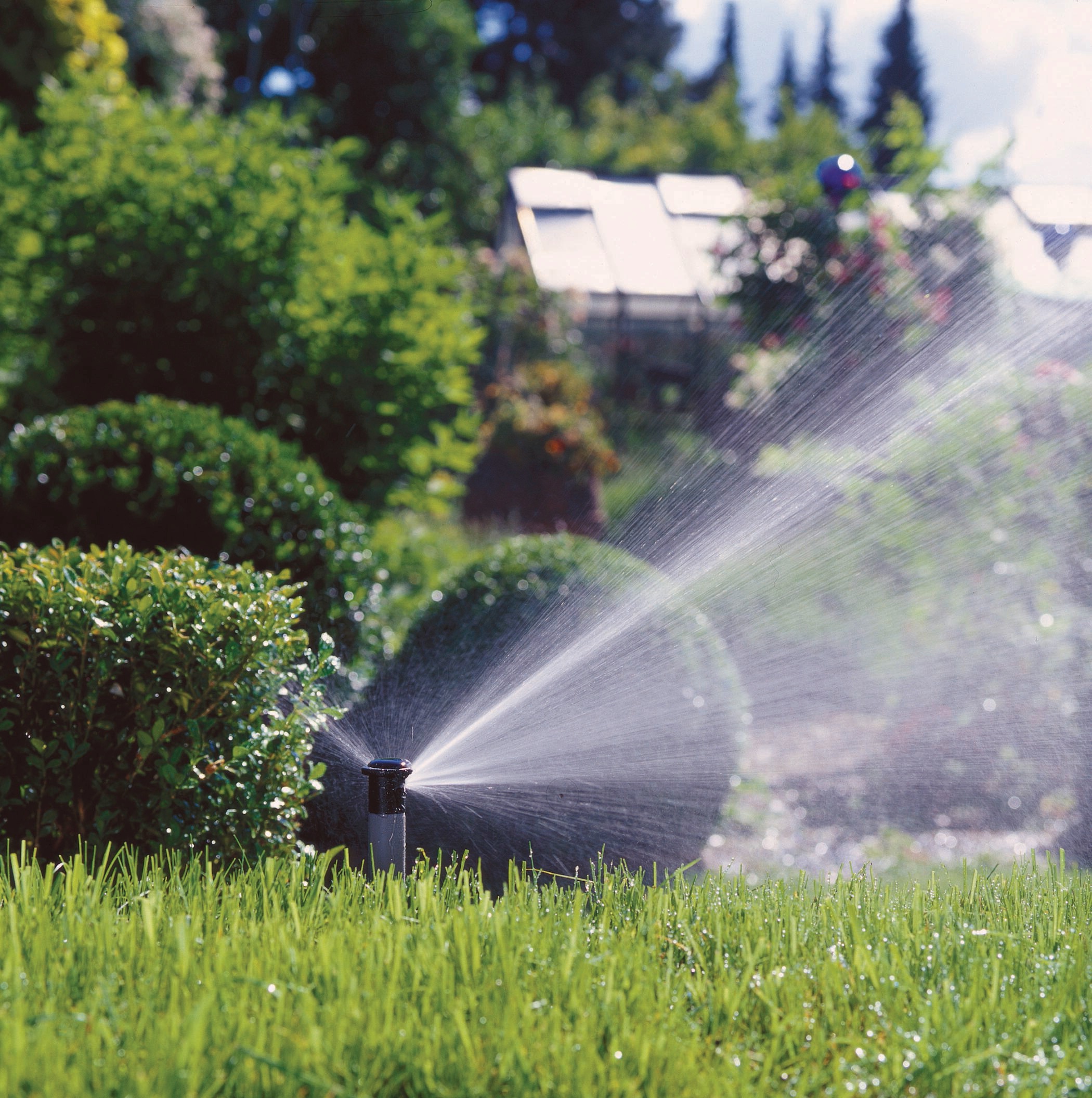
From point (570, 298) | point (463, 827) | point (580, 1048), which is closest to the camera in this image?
point (580, 1048)

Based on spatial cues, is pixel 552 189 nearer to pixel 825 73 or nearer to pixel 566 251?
pixel 566 251

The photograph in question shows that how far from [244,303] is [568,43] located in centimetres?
3454

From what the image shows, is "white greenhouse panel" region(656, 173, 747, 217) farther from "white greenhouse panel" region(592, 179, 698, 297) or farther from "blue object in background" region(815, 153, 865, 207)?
"blue object in background" region(815, 153, 865, 207)

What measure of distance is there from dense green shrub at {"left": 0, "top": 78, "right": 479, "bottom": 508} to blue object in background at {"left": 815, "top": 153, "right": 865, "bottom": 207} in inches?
105

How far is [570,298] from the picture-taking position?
14.4 metres

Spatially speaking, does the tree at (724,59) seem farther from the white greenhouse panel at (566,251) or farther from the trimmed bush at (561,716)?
the trimmed bush at (561,716)

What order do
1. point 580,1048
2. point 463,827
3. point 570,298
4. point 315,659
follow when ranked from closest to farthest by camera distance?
point 580,1048 → point 315,659 → point 463,827 → point 570,298

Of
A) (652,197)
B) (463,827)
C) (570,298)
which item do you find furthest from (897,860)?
(652,197)

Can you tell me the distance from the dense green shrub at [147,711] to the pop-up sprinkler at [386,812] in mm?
312

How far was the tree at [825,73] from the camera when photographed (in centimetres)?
5566

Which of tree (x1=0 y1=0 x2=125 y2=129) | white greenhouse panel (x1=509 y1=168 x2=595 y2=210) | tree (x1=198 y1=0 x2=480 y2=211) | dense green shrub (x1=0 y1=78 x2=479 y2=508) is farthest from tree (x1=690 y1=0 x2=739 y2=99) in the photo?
dense green shrub (x1=0 y1=78 x2=479 y2=508)

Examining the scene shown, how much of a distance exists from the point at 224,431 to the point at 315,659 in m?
1.84

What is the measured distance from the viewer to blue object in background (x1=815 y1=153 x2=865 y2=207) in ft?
23.5

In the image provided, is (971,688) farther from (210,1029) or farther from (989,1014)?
(210,1029)
